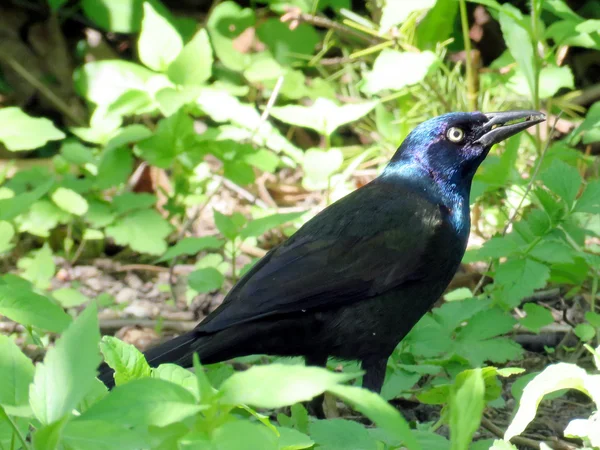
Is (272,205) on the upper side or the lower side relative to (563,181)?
lower

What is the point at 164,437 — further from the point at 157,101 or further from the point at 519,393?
the point at 157,101

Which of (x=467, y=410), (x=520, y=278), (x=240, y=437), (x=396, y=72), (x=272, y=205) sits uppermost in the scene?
(x=240, y=437)

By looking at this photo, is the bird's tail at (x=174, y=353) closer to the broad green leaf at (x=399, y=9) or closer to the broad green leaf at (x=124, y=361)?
the broad green leaf at (x=124, y=361)

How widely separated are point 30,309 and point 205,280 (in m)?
1.10

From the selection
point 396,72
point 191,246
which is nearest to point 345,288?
point 191,246

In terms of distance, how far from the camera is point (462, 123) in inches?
134

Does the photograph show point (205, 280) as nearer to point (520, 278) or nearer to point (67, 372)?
point (520, 278)

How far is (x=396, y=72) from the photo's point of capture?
379 cm

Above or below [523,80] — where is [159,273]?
below

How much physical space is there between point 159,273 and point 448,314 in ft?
6.29

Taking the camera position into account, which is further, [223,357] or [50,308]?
[223,357]

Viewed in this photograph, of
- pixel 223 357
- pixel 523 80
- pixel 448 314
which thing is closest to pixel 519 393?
pixel 448 314

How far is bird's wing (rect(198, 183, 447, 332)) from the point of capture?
2891 mm

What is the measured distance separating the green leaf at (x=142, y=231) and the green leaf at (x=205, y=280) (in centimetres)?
70
